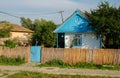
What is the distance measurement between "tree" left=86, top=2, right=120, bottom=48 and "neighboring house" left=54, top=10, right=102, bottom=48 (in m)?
1.49

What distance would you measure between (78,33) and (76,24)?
0.94 metres

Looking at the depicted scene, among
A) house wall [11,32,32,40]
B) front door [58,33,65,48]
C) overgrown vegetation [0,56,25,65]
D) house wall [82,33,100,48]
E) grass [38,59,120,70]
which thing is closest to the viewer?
grass [38,59,120,70]

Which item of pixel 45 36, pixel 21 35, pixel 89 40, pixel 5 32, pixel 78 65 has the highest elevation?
pixel 5 32

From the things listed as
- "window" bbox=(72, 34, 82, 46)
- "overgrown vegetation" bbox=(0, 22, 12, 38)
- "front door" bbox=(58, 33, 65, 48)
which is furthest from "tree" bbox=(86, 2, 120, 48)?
"overgrown vegetation" bbox=(0, 22, 12, 38)

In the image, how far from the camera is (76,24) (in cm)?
2741

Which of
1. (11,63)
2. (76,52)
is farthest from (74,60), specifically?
(11,63)

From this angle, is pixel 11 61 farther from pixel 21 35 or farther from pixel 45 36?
pixel 21 35

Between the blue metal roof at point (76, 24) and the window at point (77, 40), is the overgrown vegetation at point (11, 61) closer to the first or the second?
the window at point (77, 40)

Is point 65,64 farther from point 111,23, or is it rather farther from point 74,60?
point 111,23

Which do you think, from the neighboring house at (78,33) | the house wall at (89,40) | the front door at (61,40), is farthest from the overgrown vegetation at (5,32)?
the house wall at (89,40)

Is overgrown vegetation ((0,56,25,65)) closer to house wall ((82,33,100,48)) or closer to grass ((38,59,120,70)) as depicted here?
grass ((38,59,120,70))

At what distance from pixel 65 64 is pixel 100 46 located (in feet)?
20.5

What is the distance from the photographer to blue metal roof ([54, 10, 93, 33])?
87.9ft

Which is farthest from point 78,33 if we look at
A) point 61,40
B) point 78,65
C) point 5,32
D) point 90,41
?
point 5,32
